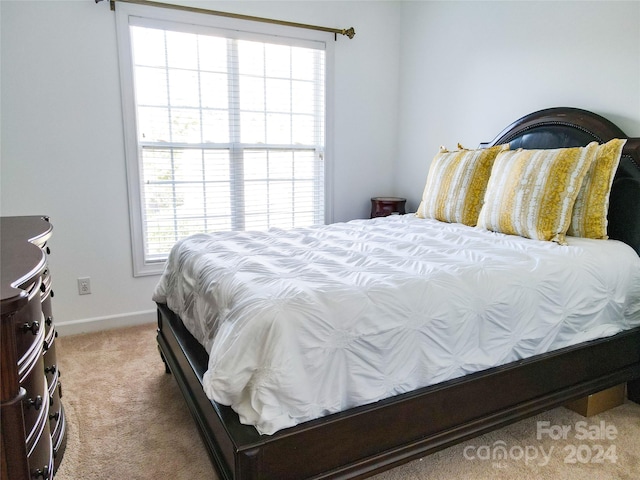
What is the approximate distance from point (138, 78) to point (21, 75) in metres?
0.70

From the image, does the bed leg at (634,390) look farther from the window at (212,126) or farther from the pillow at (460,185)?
the window at (212,126)

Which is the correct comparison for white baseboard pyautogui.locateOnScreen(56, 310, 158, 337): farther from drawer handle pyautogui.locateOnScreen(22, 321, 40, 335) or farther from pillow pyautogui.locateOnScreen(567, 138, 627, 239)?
pillow pyautogui.locateOnScreen(567, 138, 627, 239)

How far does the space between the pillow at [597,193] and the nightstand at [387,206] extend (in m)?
1.70

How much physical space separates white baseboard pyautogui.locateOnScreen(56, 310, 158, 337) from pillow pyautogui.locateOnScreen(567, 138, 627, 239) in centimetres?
293

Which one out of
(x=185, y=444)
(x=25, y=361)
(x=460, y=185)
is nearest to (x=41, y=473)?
(x=25, y=361)

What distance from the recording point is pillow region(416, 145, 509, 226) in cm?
269

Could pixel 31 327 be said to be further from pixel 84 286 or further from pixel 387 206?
pixel 387 206

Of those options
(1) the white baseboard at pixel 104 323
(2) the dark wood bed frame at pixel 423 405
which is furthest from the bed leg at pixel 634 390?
(1) the white baseboard at pixel 104 323

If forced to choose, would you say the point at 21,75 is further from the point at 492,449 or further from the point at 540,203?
the point at 492,449

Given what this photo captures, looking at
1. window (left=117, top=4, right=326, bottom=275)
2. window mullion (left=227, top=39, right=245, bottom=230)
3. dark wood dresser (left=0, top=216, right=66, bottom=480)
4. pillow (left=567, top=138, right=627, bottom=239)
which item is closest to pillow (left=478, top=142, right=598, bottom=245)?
pillow (left=567, top=138, right=627, bottom=239)

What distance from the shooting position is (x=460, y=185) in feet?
9.00

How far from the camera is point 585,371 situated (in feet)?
6.46

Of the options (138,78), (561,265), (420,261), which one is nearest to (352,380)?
Answer: (420,261)

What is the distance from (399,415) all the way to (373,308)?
1.29ft
